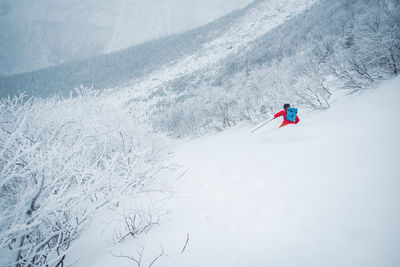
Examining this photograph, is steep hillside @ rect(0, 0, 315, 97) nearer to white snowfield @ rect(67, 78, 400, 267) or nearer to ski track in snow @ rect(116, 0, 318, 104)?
ski track in snow @ rect(116, 0, 318, 104)

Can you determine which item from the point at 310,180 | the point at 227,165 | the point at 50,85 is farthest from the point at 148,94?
the point at 50,85

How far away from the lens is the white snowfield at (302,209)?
190 centimetres

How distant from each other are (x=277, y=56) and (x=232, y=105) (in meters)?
10.5

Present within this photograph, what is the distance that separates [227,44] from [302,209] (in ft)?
168

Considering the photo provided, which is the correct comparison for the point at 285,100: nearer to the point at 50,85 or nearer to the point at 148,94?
the point at 148,94

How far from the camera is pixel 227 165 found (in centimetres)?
571

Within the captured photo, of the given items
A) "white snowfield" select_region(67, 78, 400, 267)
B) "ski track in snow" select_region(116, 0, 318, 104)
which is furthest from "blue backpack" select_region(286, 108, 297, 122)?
"ski track in snow" select_region(116, 0, 318, 104)

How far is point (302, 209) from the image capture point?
251 cm

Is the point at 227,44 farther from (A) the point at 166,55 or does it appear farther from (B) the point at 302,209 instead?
(B) the point at 302,209

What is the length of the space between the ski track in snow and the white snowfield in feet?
129

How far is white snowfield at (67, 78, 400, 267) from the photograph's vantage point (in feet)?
6.23

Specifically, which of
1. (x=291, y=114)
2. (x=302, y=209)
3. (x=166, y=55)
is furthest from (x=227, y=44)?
(x=302, y=209)

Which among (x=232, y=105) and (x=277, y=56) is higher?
(x=277, y=56)

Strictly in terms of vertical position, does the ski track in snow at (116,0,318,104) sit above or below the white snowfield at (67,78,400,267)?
above
